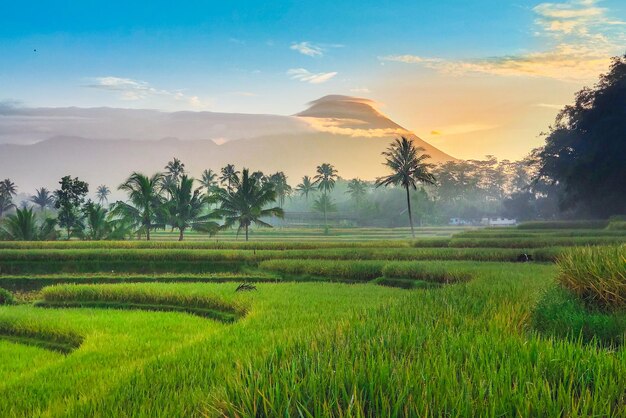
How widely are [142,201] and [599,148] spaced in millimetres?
39163

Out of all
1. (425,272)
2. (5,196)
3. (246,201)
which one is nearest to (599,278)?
(425,272)

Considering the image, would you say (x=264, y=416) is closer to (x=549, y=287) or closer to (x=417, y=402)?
(x=417, y=402)

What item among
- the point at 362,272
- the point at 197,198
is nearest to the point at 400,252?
the point at 362,272

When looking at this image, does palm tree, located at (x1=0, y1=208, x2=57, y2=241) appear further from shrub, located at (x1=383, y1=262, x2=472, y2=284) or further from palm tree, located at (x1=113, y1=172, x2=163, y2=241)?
shrub, located at (x1=383, y1=262, x2=472, y2=284)

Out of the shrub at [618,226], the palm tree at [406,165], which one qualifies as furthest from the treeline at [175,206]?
the shrub at [618,226]

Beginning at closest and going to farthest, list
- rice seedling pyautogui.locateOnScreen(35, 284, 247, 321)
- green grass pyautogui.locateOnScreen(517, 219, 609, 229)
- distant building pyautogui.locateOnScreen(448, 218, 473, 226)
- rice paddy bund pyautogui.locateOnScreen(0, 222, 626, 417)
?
rice paddy bund pyautogui.locateOnScreen(0, 222, 626, 417) < rice seedling pyautogui.locateOnScreen(35, 284, 247, 321) < green grass pyautogui.locateOnScreen(517, 219, 609, 229) < distant building pyautogui.locateOnScreen(448, 218, 473, 226)

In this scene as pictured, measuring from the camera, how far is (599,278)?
A: 8617 mm

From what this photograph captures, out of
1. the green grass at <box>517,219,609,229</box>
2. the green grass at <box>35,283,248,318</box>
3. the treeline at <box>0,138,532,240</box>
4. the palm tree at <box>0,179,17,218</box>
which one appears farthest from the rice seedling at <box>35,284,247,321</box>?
the palm tree at <box>0,179,17,218</box>

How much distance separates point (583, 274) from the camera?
9.20 metres

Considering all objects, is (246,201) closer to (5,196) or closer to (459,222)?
(5,196)

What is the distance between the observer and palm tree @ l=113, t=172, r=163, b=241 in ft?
112

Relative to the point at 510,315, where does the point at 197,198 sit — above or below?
above

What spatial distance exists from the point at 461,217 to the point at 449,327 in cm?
9083

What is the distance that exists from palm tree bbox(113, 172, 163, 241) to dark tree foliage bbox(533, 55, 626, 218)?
37.1m
